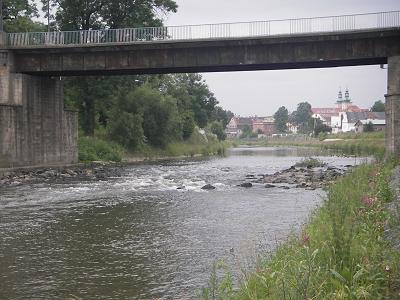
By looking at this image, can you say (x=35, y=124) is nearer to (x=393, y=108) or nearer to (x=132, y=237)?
(x=393, y=108)

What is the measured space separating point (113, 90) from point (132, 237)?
44310 millimetres

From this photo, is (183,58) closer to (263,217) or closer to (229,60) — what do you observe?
(229,60)

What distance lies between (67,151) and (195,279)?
38244 millimetres

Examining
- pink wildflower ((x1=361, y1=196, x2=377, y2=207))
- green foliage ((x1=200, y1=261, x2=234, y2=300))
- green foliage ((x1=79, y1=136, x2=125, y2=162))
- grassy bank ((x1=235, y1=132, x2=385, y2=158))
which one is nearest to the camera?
green foliage ((x1=200, y1=261, x2=234, y2=300))

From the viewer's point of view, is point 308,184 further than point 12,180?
No

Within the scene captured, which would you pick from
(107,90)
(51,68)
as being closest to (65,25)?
(107,90)

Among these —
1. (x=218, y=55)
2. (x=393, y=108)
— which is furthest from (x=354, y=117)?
(x=218, y=55)

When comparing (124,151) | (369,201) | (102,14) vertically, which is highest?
(102,14)

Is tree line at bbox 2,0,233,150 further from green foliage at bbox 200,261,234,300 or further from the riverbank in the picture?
green foliage at bbox 200,261,234,300

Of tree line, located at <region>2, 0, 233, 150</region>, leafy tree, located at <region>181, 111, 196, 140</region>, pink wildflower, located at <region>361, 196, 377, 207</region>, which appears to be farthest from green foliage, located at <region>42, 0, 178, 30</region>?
pink wildflower, located at <region>361, 196, 377, 207</region>

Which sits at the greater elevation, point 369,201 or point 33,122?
point 33,122

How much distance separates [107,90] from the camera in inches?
2218

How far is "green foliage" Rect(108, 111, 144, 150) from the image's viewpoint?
60312 mm

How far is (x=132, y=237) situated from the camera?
15117 mm
